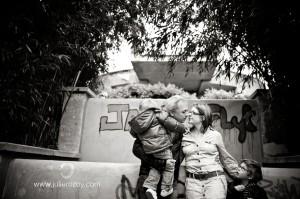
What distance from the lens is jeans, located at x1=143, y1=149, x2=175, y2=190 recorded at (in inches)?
107

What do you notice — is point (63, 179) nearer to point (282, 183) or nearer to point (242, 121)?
point (282, 183)

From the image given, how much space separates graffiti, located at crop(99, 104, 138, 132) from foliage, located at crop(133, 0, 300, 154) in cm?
162

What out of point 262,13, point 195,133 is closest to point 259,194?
point 195,133

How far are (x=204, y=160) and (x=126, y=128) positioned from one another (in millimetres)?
3268

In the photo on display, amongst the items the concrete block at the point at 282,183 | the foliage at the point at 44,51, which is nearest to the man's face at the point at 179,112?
the concrete block at the point at 282,183

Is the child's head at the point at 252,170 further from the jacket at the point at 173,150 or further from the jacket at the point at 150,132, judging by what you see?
the jacket at the point at 150,132

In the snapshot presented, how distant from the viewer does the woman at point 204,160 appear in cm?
246

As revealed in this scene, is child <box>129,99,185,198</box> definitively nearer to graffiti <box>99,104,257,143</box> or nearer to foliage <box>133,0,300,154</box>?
foliage <box>133,0,300,154</box>

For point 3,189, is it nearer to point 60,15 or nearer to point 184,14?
point 60,15

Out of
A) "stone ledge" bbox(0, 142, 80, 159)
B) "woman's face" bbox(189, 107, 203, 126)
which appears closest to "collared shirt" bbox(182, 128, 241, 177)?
"woman's face" bbox(189, 107, 203, 126)

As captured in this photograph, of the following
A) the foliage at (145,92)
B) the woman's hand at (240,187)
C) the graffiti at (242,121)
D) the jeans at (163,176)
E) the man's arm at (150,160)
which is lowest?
the woman's hand at (240,187)

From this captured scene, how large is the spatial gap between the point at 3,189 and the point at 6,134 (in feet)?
3.48

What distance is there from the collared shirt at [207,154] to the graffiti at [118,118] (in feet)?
9.90

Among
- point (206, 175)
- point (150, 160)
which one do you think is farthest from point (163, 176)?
point (206, 175)
